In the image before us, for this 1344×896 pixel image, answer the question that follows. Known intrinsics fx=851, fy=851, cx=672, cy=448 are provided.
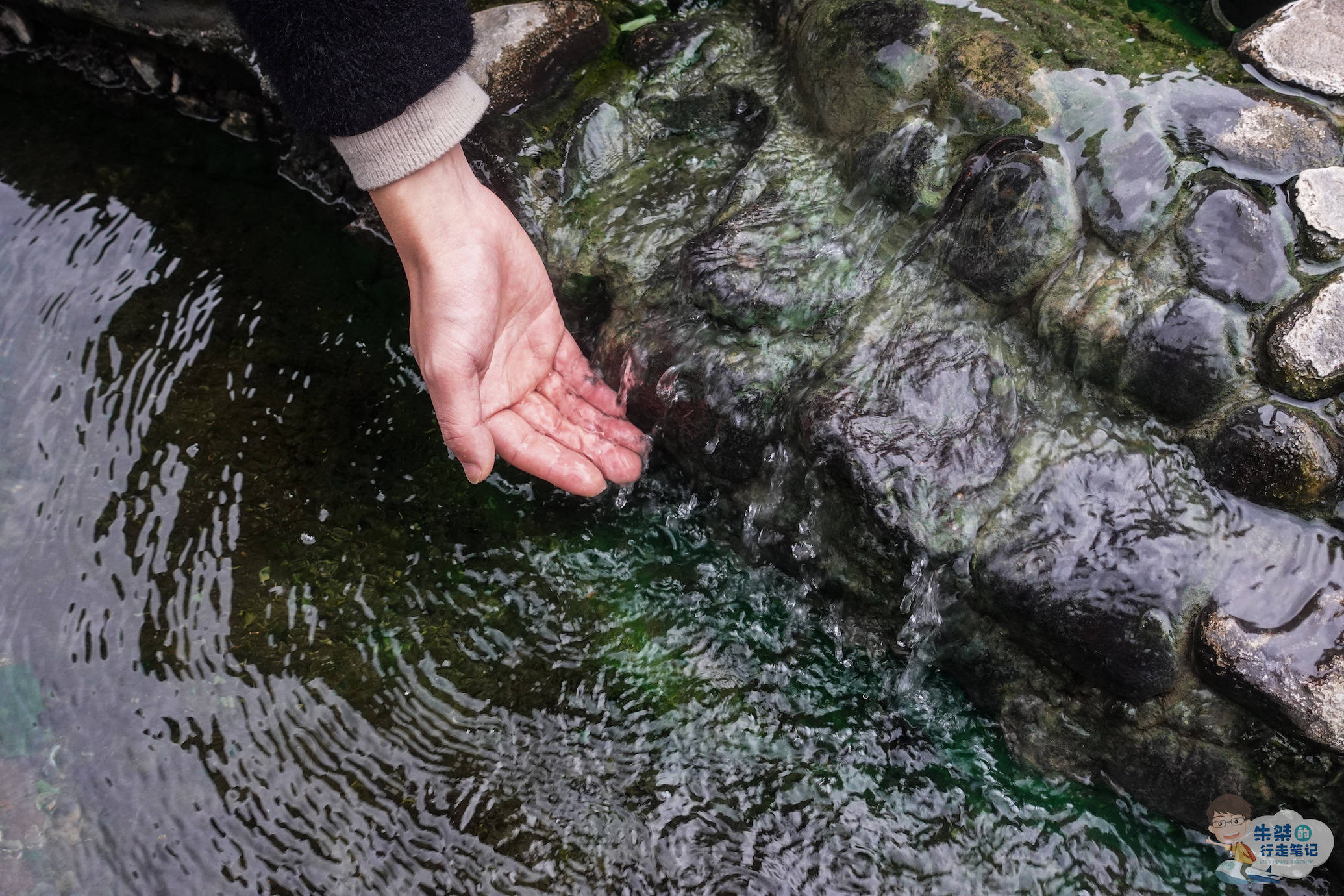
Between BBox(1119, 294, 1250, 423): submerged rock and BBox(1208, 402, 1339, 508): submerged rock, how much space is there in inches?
3.8

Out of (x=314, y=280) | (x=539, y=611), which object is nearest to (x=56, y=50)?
(x=314, y=280)

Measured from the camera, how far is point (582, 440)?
2.83 m

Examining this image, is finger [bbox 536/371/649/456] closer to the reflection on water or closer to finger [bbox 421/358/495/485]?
the reflection on water

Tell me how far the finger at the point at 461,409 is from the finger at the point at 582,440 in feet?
1.47

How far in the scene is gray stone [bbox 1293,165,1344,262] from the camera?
221cm

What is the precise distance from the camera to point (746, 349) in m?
2.73

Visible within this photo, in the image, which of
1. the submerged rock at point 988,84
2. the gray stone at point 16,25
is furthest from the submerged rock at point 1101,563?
the gray stone at point 16,25

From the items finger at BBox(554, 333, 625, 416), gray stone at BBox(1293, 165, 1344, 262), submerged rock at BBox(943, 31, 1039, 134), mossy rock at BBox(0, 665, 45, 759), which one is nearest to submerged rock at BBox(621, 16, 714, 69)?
submerged rock at BBox(943, 31, 1039, 134)

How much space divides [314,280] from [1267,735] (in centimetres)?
353

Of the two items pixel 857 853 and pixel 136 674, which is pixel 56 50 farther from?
pixel 857 853

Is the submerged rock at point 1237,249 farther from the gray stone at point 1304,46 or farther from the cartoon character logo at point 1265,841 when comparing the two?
the cartoon character logo at point 1265,841

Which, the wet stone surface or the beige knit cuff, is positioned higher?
the beige knit cuff

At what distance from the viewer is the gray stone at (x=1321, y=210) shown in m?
2.21

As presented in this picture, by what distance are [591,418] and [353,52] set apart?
4.26ft
